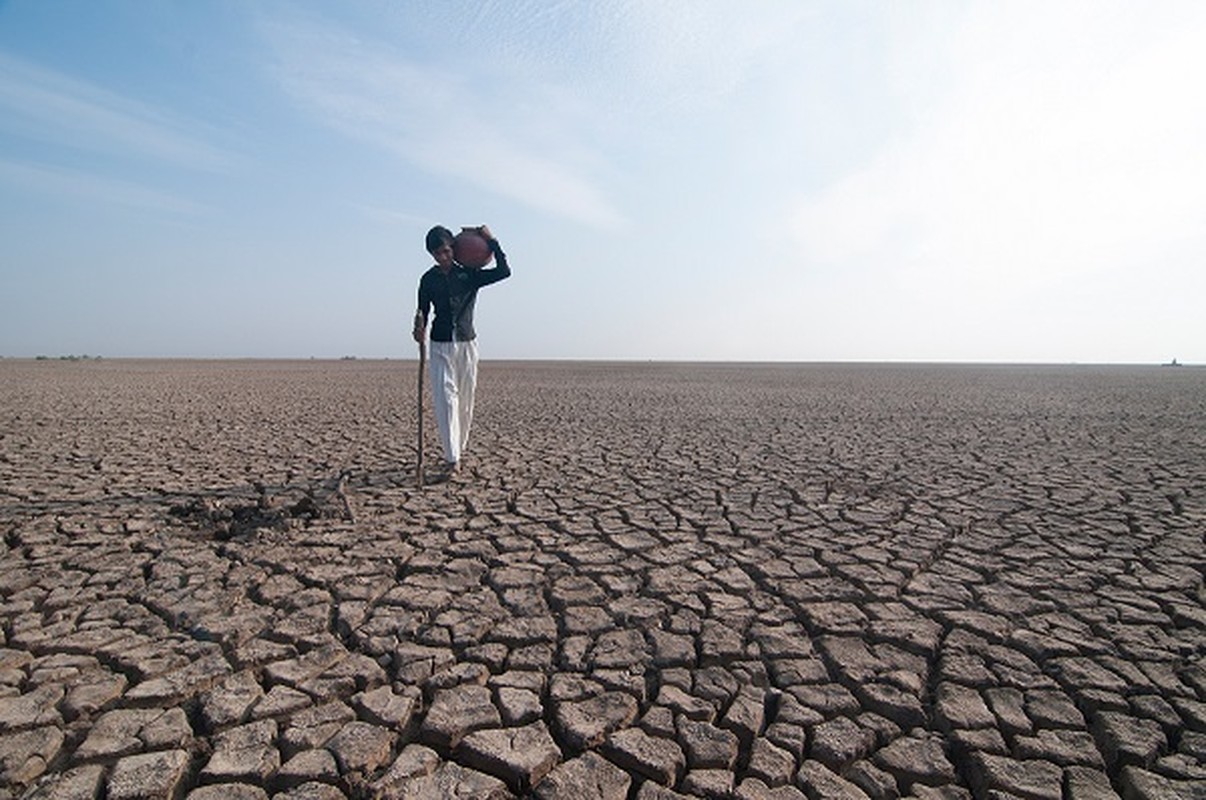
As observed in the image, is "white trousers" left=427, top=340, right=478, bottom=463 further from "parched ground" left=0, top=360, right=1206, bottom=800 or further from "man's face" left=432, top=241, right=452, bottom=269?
"man's face" left=432, top=241, right=452, bottom=269

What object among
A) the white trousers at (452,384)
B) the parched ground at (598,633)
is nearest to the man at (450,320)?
the white trousers at (452,384)

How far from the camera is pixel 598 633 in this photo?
2.23m

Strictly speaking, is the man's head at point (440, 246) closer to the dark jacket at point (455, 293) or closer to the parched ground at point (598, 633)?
the dark jacket at point (455, 293)

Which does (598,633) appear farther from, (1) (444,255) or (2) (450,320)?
(1) (444,255)

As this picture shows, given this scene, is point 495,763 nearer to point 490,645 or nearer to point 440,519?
point 490,645

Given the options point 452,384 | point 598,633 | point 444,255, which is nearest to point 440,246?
point 444,255

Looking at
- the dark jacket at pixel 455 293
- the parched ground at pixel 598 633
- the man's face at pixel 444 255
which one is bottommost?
the parched ground at pixel 598 633

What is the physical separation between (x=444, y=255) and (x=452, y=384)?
92cm

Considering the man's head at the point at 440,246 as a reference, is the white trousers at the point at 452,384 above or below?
below

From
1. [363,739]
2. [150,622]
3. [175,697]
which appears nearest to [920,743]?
[363,739]

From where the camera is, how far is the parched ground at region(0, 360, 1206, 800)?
5.12 feet

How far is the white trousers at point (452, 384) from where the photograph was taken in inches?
175

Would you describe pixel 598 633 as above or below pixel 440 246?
below

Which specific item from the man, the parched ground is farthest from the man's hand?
the parched ground
